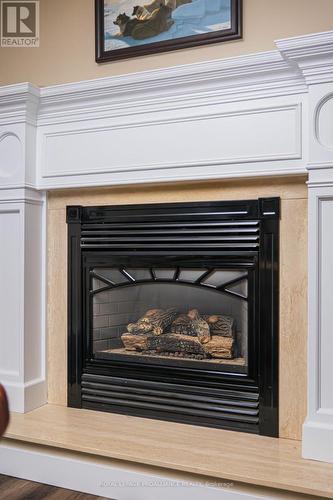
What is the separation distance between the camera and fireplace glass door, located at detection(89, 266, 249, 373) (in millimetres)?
2604

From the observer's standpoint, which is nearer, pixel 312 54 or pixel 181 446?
pixel 312 54

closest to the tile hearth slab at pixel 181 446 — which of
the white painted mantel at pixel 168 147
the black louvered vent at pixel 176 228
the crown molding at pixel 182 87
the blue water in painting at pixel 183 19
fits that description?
the white painted mantel at pixel 168 147

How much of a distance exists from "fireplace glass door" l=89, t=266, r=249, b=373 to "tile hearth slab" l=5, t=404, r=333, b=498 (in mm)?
335

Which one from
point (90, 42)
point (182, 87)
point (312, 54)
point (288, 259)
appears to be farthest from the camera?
point (90, 42)

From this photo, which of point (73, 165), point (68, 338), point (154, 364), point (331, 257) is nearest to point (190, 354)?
point (154, 364)

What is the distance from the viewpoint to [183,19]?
268cm

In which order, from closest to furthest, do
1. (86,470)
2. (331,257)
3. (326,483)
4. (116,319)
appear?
(326,483)
(331,257)
(86,470)
(116,319)

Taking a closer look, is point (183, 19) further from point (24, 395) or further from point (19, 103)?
point (24, 395)

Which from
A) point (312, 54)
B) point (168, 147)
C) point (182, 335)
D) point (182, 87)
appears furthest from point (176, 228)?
point (312, 54)

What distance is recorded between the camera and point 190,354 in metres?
2.70

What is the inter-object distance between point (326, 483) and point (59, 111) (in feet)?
7.26

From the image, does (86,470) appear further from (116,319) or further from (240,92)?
(240,92)

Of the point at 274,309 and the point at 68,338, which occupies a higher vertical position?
the point at 274,309

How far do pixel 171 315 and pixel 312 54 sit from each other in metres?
1.43
